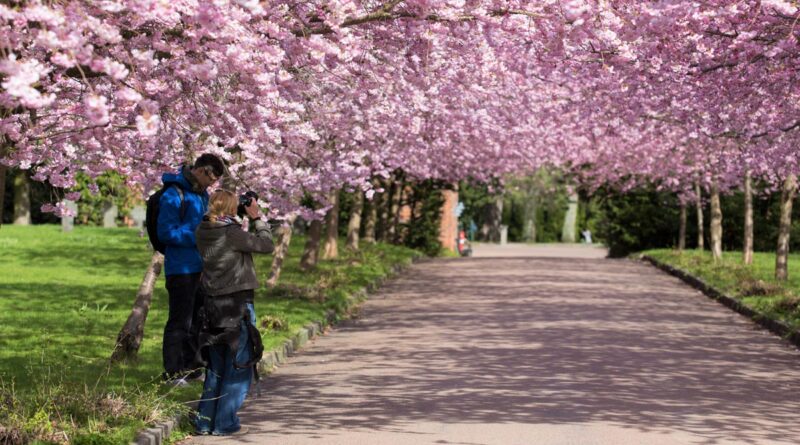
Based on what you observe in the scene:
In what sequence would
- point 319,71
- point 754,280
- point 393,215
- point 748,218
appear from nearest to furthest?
1. point 319,71
2. point 754,280
3. point 748,218
4. point 393,215

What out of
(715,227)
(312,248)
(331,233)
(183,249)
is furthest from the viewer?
(715,227)

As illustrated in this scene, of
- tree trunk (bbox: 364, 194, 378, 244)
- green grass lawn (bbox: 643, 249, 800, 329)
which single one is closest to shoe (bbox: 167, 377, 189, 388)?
green grass lawn (bbox: 643, 249, 800, 329)

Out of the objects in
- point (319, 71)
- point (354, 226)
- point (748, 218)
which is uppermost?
point (319, 71)

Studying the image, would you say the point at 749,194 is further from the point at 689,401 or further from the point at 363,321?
the point at 689,401

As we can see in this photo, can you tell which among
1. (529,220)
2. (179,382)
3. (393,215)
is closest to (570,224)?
(529,220)

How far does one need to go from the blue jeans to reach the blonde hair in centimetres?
69

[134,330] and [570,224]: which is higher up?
[570,224]

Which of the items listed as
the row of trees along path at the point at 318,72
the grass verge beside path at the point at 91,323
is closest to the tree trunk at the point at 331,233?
the grass verge beside path at the point at 91,323

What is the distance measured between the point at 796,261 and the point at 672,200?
1038 centimetres

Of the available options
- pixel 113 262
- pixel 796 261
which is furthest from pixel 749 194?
pixel 113 262

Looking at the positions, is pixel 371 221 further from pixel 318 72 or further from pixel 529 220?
pixel 529 220

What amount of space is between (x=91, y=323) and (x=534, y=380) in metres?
6.53

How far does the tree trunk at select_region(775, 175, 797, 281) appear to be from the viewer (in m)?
27.6

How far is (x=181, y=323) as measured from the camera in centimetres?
1120
